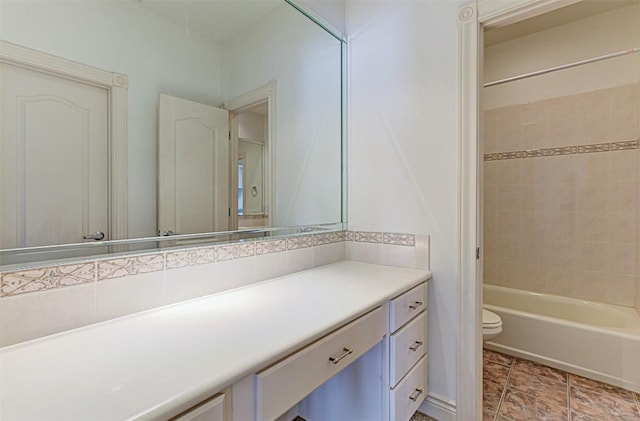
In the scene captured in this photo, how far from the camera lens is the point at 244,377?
68 centimetres

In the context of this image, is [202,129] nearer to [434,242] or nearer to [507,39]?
[434,242]

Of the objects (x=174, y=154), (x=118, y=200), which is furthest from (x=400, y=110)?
(x=118, y=200)

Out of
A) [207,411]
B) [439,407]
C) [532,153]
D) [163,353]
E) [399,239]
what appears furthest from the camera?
[532,153]

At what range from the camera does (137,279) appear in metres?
0.98

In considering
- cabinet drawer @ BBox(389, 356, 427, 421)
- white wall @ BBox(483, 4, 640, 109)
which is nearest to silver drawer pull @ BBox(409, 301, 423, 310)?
cabinet drawer @ BBox(389, 356, 427, 421)

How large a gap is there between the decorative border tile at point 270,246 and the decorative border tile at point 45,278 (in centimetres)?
62

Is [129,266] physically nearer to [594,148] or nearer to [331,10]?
[331,10]

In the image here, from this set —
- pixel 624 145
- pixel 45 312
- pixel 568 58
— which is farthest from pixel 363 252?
pixel 568 58

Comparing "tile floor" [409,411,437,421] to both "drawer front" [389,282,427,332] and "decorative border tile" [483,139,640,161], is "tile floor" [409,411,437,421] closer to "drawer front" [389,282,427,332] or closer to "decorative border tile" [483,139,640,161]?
"drawer front" [389,282,427,332]

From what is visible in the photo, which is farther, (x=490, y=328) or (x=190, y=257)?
(x=490, y=328)

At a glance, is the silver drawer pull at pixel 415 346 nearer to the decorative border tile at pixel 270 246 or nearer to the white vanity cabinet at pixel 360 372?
the white vanity cabinet at pixel 360 372

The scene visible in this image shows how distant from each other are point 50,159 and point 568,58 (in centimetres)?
327

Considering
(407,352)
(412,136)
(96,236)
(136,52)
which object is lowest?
(407,352)

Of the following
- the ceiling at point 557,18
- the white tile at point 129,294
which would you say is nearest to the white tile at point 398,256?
the white tile at point 129,294
